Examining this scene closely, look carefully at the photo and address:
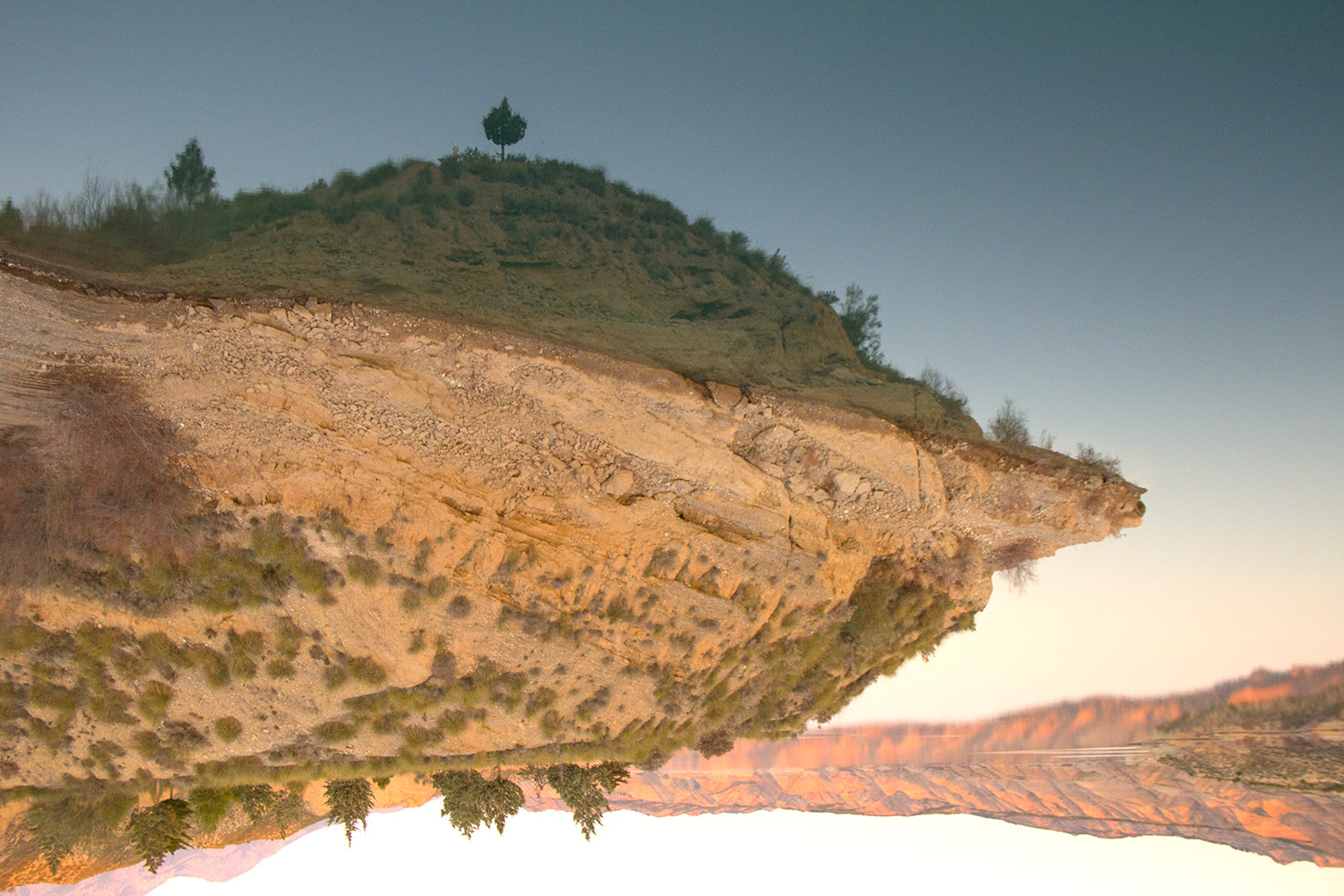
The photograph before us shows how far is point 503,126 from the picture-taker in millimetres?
15219

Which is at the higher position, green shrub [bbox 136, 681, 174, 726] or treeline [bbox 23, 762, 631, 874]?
green shrub [bbox 136, 681, 174, 726]

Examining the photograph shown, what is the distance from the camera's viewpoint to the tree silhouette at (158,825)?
12.8 metres

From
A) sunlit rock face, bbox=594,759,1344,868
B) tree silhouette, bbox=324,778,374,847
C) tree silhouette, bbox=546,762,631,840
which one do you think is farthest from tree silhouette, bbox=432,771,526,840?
sunlit rock face, bbox=594,759,1344,868

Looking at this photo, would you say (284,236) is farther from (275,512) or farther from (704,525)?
(704,525)

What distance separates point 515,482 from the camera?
9.68 meters

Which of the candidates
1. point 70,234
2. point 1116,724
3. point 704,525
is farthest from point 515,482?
point 1116,724

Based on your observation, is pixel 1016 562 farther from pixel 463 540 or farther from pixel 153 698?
pixel 153 698

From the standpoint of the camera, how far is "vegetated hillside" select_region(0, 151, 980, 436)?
8.61m

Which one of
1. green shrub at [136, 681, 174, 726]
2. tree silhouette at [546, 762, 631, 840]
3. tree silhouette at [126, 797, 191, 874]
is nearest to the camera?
green shrub at [136, 681, 174, 726]

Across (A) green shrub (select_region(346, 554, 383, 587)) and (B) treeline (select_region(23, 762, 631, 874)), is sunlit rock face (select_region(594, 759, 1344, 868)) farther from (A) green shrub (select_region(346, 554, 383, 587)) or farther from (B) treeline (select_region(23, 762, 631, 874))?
(A) green shrub (select_region(346, 554, 383, 587))

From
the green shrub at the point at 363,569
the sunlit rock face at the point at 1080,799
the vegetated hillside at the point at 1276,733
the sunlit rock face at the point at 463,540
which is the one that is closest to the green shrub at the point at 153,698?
the sunlit rock face at the point at 463,540

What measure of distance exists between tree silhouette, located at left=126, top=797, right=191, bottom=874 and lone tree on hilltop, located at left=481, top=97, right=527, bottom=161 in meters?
15.5

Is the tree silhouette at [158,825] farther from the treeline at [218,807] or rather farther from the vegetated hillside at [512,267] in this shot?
the vegetated hillside at [512,267]

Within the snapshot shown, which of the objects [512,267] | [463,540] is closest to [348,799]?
[463,540]
